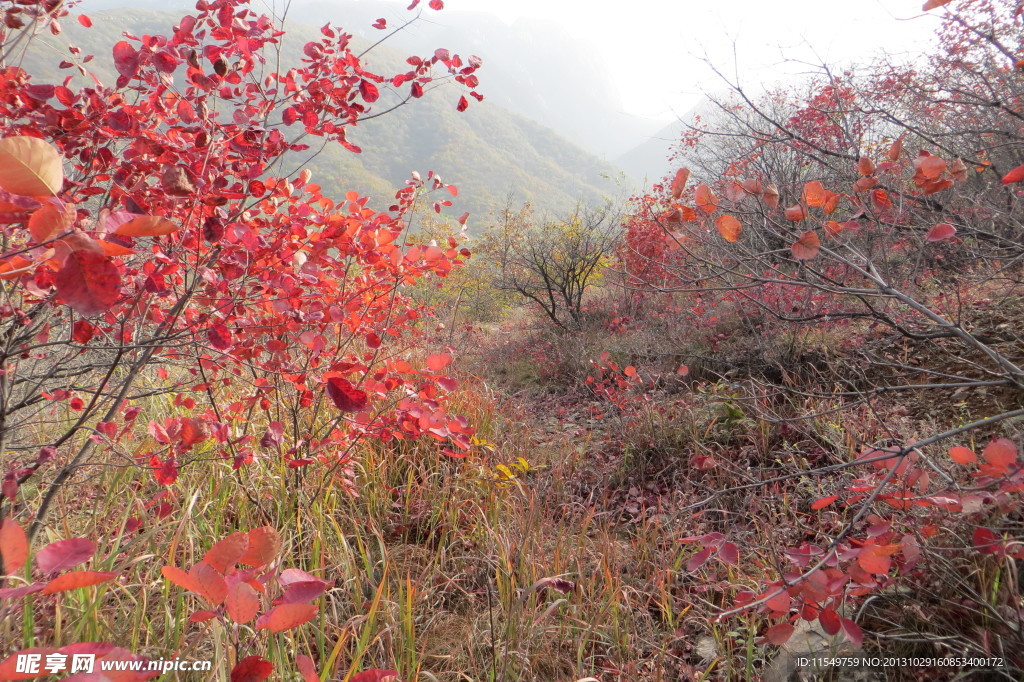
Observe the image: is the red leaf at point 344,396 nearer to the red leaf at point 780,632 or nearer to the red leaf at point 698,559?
the red leaf at point 698,559

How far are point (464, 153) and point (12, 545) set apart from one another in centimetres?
5540

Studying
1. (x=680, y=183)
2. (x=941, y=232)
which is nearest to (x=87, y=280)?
(x=680, y=183)

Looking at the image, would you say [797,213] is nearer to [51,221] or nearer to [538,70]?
[51,221]

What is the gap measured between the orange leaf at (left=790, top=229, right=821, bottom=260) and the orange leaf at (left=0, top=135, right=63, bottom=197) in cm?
144

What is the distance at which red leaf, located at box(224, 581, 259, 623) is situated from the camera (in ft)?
2.26

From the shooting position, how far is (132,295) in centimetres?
148

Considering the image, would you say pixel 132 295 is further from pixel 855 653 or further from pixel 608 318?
pixel 608 318

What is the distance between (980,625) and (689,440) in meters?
2.10

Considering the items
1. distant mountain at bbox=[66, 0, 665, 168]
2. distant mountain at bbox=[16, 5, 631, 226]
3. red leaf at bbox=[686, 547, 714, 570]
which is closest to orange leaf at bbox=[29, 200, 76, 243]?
red leaf at bbox=[686, 547, 714, 570]

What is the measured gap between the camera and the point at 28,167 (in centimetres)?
50

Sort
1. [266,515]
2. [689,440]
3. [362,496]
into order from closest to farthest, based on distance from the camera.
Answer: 1. [266,515]
2. [362,496]
3. [689,440]

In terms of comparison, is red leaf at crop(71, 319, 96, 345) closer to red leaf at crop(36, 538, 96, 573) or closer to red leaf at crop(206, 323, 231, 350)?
red leaf at crop(206, 323, 231, 350)

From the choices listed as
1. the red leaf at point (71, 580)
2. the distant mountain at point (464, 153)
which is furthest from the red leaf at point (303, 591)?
the distant mountain at point (464, 153)

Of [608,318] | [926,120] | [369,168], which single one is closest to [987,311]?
[926,120]
